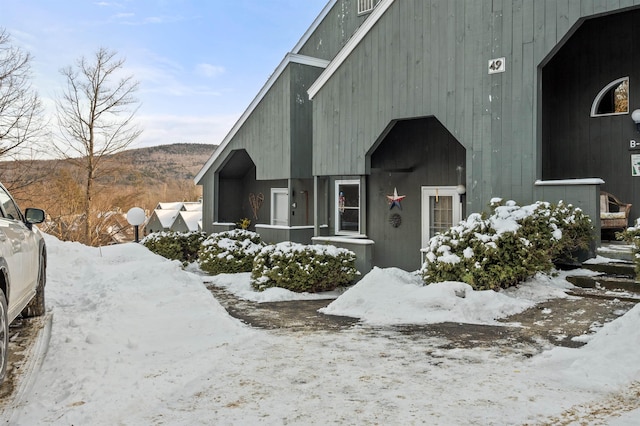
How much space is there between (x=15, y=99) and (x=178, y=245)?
61.6 feet

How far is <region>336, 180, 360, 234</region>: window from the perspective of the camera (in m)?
13.1

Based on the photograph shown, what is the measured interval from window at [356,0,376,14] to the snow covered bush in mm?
9449

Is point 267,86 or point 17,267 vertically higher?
point 267,86

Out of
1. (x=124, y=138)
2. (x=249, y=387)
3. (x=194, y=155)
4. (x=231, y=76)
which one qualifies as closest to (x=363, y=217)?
(x=249, y=387)

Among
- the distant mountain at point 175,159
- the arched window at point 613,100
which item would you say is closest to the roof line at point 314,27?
the arched window at point 613,100

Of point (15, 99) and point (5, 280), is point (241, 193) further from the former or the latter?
point (15, 99)

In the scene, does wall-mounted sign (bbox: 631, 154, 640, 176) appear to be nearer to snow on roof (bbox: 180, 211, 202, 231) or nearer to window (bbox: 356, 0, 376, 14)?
window (bbox: 356, 0, 376, 14)

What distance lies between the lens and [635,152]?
9.47 m

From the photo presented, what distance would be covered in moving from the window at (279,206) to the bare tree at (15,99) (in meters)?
19.5

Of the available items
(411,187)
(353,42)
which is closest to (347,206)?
(411,187)

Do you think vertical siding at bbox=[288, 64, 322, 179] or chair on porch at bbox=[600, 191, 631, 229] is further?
vertical siding at bbox=[288, 64, 322, 179]

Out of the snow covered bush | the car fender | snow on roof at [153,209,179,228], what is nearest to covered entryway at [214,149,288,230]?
the snow covered bush

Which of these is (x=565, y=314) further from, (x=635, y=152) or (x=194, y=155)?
(x=194, y=155)

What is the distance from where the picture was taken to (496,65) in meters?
8.88
